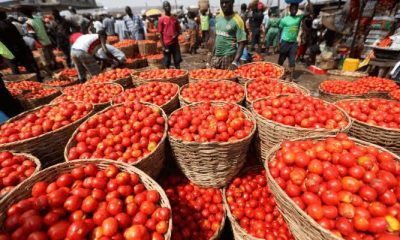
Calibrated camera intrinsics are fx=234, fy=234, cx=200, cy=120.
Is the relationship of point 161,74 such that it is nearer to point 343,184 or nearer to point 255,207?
point 255,207

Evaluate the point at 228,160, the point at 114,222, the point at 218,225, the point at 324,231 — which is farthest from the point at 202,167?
the point at 324,231

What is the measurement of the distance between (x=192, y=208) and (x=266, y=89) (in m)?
2.19

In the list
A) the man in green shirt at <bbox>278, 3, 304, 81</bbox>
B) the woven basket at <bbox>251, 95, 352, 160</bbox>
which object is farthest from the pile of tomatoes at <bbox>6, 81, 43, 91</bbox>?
the man in green shirt at <bbox>278, 3, 304, 81</bbox>

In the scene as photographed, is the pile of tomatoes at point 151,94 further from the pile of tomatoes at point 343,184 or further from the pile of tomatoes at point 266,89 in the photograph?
the pile of tomatoes at point 343,184

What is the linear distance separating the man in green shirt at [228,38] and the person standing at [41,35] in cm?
742

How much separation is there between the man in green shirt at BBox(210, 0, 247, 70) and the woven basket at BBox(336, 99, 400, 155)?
3.03 metres

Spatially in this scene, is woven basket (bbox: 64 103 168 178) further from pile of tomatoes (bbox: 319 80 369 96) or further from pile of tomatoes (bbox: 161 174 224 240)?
pile of tomatoes (bbox: 319 80 369 96)

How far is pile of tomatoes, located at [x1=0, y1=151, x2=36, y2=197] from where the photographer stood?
217cm

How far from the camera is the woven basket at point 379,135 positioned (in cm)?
265

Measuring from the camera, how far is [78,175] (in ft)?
6.77

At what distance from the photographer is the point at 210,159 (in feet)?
8.29

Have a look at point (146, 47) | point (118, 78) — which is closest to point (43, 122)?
point (118, 78)

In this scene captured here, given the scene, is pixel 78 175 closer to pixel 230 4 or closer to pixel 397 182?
pixel 397 182

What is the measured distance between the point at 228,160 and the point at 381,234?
1405mm
